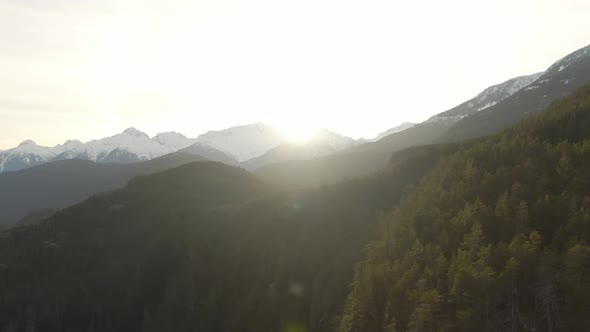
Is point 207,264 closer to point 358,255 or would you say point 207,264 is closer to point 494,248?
point 358,255

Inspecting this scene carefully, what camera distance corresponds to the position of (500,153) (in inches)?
4825

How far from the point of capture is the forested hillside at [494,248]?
6100cm

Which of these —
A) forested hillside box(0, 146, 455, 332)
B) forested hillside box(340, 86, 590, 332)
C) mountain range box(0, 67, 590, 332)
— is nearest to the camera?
forested hillside box(340, 86, 590, 332)

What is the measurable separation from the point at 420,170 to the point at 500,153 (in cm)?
5117

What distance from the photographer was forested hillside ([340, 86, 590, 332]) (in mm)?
61000

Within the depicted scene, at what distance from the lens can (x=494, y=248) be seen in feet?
246

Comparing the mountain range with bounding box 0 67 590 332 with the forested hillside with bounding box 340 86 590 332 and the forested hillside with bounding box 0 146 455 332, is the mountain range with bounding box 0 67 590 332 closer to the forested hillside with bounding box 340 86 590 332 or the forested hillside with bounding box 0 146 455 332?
the forested hillside with bounding box 340 86 590 332

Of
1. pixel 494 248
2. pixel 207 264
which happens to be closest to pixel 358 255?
pixel 494 248

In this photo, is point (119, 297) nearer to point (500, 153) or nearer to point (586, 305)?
point (500, 153)

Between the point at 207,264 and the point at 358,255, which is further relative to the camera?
the point at 207,264

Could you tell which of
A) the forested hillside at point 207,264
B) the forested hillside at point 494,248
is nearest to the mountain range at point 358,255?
the forested hillside at point 494,248

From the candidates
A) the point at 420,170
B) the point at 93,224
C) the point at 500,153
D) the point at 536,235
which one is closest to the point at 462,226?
the point at 536,235

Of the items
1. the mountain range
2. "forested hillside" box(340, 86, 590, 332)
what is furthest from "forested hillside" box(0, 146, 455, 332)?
"forested hillside" box(340, 86, 590, 332)

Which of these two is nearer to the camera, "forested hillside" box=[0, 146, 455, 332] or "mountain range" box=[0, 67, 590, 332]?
"mountain range" box=[0, 67, 590, 332]
